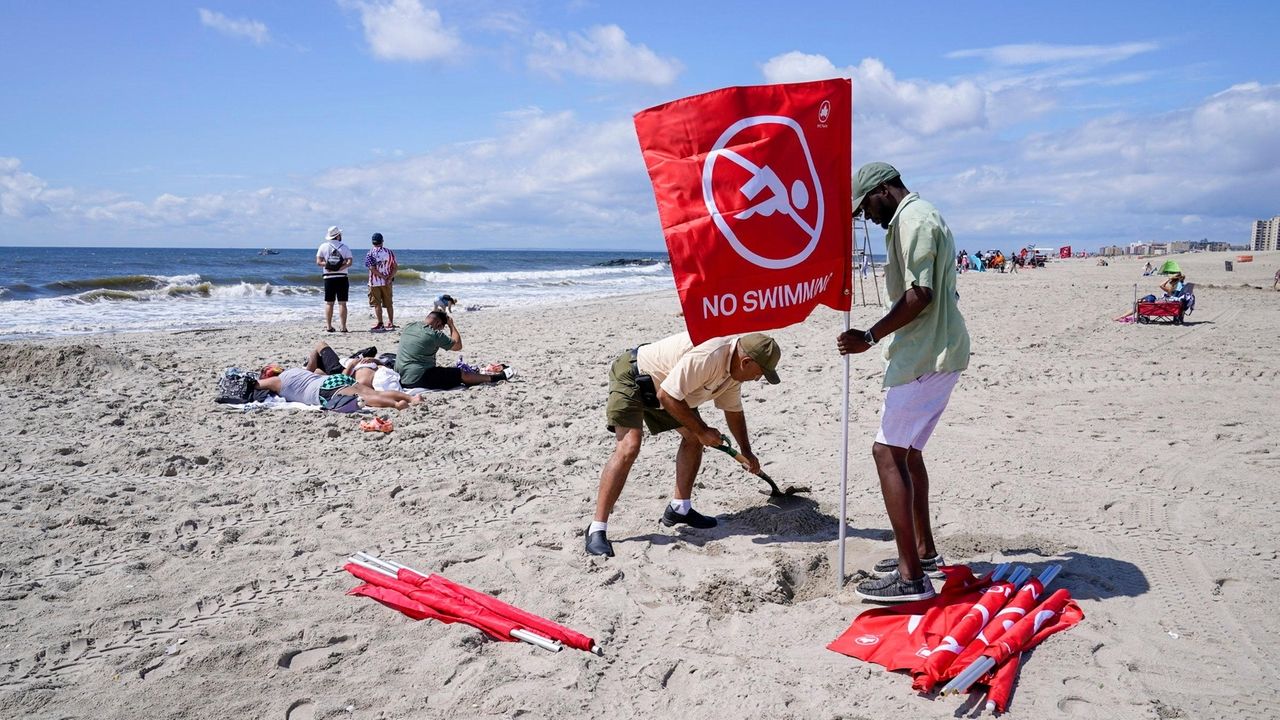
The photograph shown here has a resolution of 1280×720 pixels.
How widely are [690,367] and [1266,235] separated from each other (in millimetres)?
87178

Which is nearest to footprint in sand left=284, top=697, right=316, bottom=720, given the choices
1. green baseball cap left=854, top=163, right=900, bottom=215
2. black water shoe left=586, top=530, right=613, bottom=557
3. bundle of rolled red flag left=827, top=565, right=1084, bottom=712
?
black water shoe left=586, top=530, right=613, bottom=557

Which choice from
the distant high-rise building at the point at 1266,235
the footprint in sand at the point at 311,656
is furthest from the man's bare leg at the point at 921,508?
the distant high-rise building at the point at 1266,235

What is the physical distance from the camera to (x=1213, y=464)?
5297 millimetres

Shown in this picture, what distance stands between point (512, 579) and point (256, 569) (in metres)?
1.32

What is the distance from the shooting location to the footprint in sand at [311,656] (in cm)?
319

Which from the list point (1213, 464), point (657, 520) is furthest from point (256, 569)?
point (1213, 464)

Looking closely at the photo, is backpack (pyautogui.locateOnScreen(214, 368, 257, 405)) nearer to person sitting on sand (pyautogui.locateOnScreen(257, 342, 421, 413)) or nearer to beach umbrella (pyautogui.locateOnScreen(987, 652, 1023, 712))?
person sitting on sand (pyautogui.locateOnScreen(257, 342, 421, 413))

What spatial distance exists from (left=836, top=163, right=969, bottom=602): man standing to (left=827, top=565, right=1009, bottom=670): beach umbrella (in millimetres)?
77

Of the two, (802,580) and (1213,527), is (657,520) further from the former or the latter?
(1213,527)

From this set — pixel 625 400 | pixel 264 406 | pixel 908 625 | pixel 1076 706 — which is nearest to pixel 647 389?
pixel 625 400

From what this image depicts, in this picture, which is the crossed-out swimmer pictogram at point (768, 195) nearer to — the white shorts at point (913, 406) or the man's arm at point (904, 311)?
the man's arm at point (904, 311)

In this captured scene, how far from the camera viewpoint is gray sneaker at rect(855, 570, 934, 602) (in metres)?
3.35

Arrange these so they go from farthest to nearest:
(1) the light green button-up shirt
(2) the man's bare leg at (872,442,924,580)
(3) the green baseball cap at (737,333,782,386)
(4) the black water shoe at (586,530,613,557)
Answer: (4) the black water shoe at (586,530,613,557) → (3) the green baseball cap at (737,333,782,386) → (2) the man's bare leg at (872,442,924,580) → (1) the light green button-up shirt

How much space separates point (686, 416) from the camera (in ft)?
13.4
